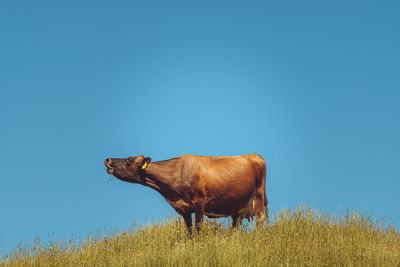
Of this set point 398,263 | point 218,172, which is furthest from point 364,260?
point 218,172

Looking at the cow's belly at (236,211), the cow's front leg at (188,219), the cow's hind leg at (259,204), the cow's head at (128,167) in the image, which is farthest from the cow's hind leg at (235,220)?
the cow's head at (128,167)

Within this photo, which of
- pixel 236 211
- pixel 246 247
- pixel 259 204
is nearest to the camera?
pixel 246 247

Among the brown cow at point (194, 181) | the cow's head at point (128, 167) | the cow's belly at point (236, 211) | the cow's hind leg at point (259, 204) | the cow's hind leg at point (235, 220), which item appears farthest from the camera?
the cow's hind leg at point (235, 220)

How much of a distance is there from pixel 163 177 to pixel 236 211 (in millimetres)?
2224

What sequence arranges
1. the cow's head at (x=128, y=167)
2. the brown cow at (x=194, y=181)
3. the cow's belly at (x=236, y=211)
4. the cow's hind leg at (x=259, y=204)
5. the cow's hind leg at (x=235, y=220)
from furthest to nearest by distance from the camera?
the cow's hind leg at (x=235, y=220) < the cow's hind leg at (x=259, y=204) < the cow's belly at (x=236, y=211) < the cow's head at (x=128, y=167) < the brown cow at (x=194, y=181)

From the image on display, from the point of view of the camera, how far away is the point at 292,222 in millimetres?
12156

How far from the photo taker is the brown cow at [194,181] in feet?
35.4

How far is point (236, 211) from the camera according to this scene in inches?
456

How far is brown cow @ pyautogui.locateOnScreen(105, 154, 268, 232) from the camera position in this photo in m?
10.8

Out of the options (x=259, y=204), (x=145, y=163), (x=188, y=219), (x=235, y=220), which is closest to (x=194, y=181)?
(x=188, y=219)

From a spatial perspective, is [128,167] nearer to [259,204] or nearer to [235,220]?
[235,220]

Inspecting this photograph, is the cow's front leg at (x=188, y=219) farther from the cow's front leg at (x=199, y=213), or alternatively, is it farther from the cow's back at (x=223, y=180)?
the cow's back at (x=223, y=180)

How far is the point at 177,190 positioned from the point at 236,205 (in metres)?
1.72

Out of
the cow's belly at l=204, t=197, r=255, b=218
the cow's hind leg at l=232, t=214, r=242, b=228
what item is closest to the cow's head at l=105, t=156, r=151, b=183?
the cow's belly at l=204, t=197, r=255, b=218
